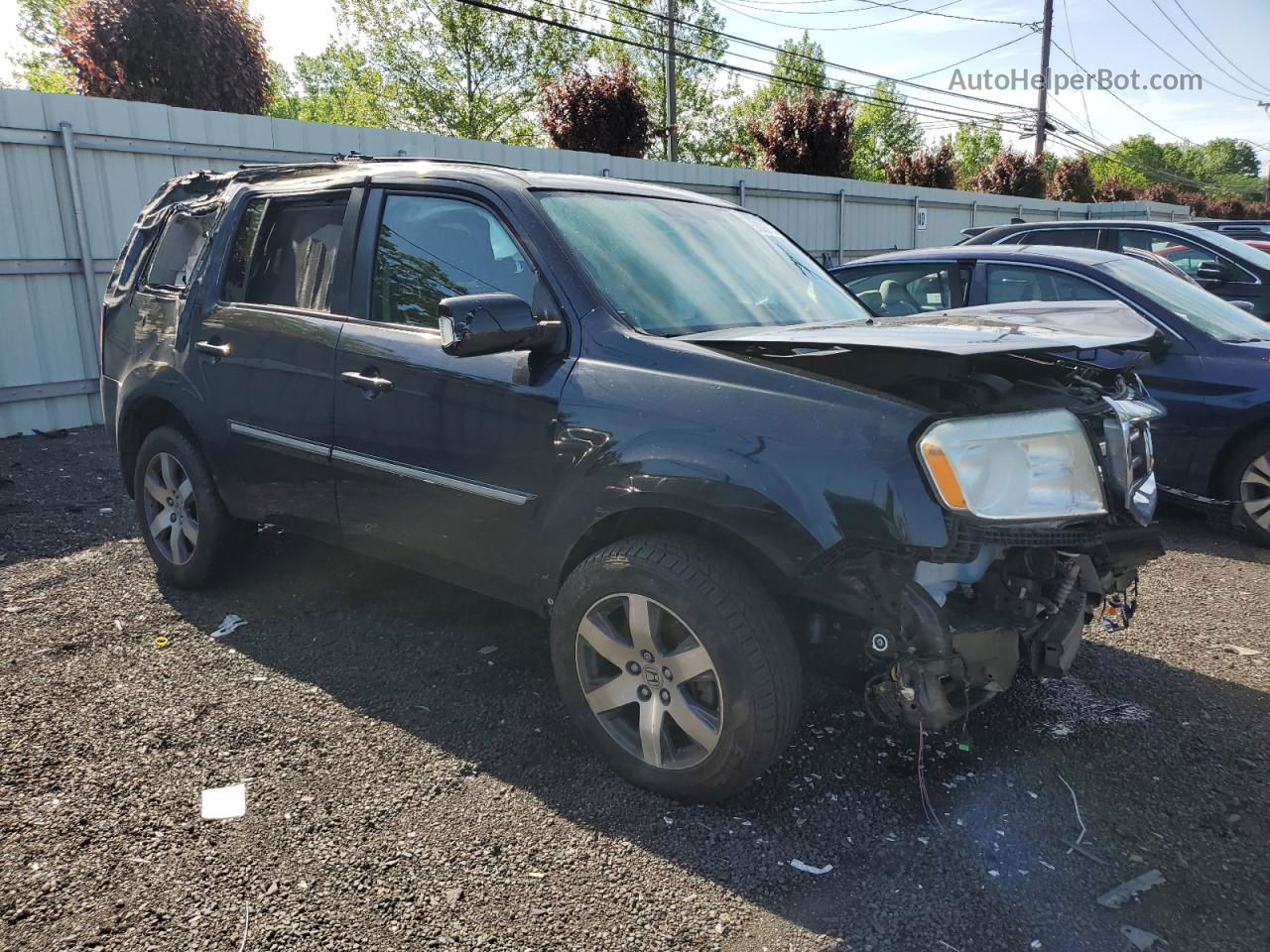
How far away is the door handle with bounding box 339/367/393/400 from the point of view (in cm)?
339

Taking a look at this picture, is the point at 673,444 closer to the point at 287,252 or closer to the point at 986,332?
the point at 986,332

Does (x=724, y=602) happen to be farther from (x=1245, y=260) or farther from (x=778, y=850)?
(x=1245, y=260)

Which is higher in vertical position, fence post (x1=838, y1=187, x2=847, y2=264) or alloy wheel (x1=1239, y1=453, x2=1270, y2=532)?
fence post (x1=838, y1=187, x2=847, y2=264)

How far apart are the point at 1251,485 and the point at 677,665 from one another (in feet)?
14.0

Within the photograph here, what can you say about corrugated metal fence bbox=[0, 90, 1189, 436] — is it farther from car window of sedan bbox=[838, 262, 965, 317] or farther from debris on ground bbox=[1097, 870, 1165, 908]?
debris on ground bbox=[1097, 870, 1165, 908]

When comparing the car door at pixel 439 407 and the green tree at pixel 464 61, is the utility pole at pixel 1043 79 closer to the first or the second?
the green tree at pixel 464 61

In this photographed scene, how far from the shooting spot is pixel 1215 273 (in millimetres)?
8305

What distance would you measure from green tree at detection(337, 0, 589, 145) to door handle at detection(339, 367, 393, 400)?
124ft

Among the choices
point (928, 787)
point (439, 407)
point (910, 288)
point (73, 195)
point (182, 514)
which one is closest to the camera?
point (928, 787)

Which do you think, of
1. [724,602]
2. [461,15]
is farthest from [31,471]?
[461,15]

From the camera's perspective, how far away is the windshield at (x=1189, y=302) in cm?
557

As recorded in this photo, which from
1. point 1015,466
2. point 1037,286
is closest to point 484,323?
point 1015,466

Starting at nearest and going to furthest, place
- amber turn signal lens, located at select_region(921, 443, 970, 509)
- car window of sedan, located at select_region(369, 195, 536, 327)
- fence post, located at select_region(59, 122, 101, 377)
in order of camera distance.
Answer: amber turn signal lens, located at select_region(921, 443, 970, 509)
car window of sedan, located at select_region(369, 195, 536, 327)
fence post, located at select_region(59, 122, 101, 377)

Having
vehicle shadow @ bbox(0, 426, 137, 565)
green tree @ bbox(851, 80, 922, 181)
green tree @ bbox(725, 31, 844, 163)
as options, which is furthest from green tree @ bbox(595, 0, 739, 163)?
vehicle shadow @ bbox(0, 426, 137, 565)
